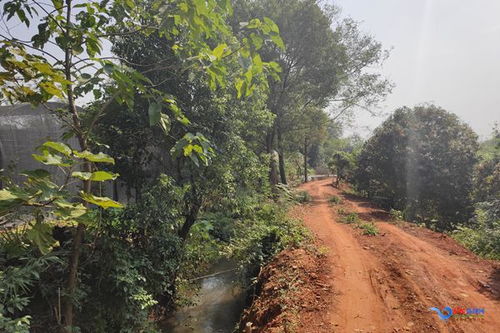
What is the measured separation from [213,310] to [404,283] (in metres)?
4.39

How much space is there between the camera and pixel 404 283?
17.8 ft

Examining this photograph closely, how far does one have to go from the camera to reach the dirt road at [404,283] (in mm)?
4254

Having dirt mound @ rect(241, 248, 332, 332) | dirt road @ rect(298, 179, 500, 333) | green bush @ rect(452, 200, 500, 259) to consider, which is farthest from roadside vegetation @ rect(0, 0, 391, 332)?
green bush @ rect(452, 200, 500, 259)

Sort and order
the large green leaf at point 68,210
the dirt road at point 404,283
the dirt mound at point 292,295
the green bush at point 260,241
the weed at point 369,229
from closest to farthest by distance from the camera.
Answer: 1. the large green leaf at point 68,210
2. the dirt road at point 404,283
3. the dirt mound at point 292,295
4. the green bush at point 260,241
5. the weed at point 369,229

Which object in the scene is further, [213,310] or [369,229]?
[369,229]

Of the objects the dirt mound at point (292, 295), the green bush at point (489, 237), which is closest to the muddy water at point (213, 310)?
the dirt mound at point (292, 295)

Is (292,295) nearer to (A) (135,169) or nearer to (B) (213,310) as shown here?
(B) (213,310)

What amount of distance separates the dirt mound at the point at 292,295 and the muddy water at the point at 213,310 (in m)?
1.32

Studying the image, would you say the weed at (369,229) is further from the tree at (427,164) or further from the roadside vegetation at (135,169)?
the tree at (427,164)

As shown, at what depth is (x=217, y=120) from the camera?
6.48 m

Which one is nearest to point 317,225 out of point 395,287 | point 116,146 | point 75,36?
point 395,287

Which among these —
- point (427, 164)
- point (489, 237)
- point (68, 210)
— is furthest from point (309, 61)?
point (68, 210)

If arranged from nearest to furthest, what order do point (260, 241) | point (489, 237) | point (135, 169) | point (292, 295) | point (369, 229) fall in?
point (292, 295) → point (135, 169) → point (489, 237) → point (260, 241) → point (369, 229)

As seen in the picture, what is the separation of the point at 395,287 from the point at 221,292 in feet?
15.2
